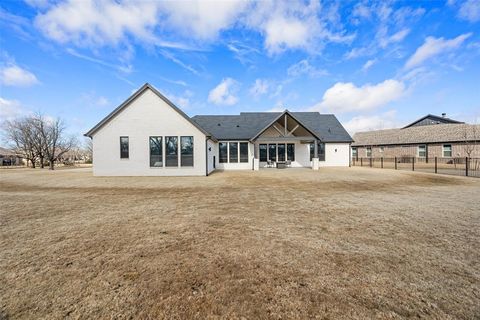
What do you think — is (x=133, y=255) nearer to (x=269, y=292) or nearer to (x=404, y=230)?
(x=269, y=292)

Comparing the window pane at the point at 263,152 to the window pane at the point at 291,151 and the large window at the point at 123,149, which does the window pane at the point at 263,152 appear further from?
the large window at the point at 123,149

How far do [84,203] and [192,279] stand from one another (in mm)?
6817

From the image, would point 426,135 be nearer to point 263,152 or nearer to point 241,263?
point 263,152

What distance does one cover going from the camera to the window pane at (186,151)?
16312 mm

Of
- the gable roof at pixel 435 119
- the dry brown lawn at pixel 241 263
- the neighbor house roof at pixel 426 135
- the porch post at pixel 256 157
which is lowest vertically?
the dry brown lawn at pixel 241 263

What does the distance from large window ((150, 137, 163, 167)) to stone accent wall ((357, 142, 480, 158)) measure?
1331 inches

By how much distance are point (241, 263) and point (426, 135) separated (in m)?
38.7

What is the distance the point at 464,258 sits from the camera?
346 cm

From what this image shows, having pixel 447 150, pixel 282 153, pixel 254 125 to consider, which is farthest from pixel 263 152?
pixel 447 150

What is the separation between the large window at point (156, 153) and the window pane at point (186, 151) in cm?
166

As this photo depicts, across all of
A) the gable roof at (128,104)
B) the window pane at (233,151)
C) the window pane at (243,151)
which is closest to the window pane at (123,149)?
the gable roof at (128,104)

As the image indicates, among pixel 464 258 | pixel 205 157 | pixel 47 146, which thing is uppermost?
pixel 47 146

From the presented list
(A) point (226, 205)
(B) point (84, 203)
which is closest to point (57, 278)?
(A) point (226, 205)

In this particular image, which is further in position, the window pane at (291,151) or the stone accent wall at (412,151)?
the stone accent wall at (412,151)
